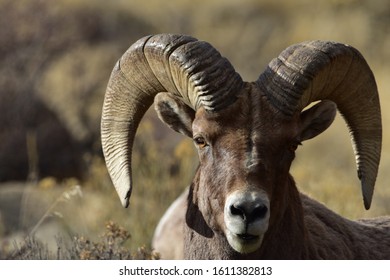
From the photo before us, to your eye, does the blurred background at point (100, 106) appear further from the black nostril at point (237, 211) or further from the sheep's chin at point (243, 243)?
the black nostril at point (237, 211)

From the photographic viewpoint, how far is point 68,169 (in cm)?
2494

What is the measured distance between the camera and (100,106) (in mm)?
27453

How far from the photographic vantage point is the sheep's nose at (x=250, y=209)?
7.82 meters

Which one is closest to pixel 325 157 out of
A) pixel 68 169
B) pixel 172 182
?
pixel 68 169

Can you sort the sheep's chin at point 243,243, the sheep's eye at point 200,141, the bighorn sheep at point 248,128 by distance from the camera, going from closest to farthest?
the sheep's chin at point 243,243, the bighorn sheep at point 248,128, the sheep's eye at point 200,141

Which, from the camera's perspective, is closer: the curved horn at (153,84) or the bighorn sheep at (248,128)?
the bighorn sheep at (248,128)

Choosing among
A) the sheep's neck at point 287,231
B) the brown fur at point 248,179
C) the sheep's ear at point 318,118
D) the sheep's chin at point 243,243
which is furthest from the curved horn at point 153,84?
the sheep's chin at point 243,243

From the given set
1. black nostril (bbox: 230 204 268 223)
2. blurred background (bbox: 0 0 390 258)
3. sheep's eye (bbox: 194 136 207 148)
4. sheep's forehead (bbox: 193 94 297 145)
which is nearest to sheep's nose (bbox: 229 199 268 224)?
black nostril (bbox: 230 204 268 223)

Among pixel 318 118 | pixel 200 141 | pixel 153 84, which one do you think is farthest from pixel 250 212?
pixel 153 84

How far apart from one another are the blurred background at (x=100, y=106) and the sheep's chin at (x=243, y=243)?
3450mm

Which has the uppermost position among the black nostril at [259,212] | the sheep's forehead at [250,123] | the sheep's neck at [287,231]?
the sheep's forehead at [250,123]

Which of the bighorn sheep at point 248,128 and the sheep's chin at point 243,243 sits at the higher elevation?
the bighorn sheep at point 248,128

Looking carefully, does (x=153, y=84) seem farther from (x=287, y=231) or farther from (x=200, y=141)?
(x=287, y=231)

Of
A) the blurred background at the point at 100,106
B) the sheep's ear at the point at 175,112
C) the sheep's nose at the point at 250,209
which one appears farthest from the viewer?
the blurred background at the point at 100,106
